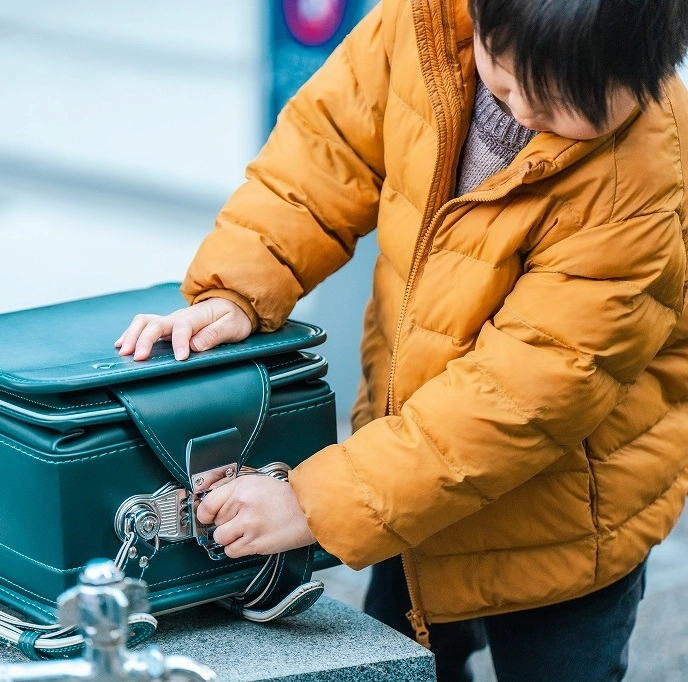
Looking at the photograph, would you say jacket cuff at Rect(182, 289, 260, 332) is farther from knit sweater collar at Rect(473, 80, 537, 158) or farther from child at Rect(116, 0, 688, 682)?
knit sweater collar at Rect(473, 80, 537, 158)

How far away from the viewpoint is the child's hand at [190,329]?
121 cm

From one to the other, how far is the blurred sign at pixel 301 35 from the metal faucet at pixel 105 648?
2.06 meters

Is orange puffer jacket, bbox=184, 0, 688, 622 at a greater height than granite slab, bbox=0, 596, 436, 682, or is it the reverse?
orange puffer jacket, bbox=184, 0, 688, 622

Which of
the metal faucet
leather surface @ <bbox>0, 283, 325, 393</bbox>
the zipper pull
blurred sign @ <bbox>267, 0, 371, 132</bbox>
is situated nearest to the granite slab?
the zipper pull

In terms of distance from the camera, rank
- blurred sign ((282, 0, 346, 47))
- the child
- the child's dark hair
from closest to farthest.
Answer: the child's dark hair
the child
blurred sign ((282, 0, 346, 47))

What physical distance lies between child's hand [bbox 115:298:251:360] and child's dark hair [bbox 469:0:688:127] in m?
0.43

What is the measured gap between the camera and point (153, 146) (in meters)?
4.04

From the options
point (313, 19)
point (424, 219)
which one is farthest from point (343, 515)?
point (313, 19)

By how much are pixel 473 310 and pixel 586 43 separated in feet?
1.01

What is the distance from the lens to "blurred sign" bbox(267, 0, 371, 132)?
2598 mm

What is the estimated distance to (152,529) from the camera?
1.16m

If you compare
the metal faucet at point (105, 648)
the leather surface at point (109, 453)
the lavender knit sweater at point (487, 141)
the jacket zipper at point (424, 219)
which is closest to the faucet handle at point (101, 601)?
the metal faucet at point (105, 648)

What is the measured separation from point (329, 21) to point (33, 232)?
71.0 inches

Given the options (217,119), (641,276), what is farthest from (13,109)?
(641,276)
